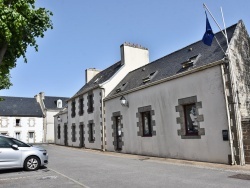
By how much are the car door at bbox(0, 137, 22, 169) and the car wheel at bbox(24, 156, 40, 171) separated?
26cm

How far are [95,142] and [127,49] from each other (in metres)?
8.03

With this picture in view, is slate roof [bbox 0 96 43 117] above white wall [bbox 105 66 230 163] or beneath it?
above

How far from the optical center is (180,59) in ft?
46.2

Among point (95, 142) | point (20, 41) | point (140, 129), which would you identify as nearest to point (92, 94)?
point (95, 142)

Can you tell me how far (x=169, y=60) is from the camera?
15367 mm

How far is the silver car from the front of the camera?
29.6 feet

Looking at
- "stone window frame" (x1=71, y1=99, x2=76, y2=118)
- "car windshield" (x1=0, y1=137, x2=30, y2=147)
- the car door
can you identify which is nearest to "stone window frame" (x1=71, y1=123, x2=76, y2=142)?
"stone window frame" (x1=71, y1=99, x2=76, y2=118)

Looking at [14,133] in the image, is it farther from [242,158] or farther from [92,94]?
[242,158]

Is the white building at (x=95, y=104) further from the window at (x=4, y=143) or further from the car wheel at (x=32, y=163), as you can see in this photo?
the window at (x=4, y=143)

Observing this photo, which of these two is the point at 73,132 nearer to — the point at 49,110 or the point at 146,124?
the point at 146,124

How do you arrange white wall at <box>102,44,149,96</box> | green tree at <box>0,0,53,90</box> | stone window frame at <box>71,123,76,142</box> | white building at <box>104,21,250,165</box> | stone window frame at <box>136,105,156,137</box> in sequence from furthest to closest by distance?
stone window frame at <box>71,123,76,142</box> → white wall at <box>102,44,149,96</box> → stone window frame at <box>136,105,156,137</box> → white building at <box>104,21,250,165</box> → green tree at <box>0,0,53,90</box>

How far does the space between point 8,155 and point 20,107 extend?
3527 centimetres

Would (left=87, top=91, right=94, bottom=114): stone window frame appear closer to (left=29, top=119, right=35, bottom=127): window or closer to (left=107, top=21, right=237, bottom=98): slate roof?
(left=107, top=21, right=237, bottom=98): slate roof

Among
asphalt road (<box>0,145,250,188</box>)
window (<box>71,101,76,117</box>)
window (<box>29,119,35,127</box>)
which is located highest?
window (<box>71,101,76,117</box>)
